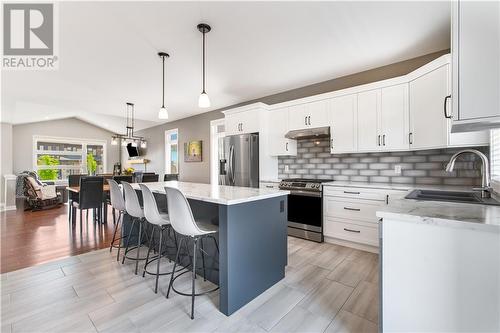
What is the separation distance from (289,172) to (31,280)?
12.4 ft

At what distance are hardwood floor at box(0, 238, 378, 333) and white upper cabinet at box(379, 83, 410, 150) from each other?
1.55 metres

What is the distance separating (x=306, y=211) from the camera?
346 centimetres

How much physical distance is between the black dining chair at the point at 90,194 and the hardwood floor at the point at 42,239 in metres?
0.41

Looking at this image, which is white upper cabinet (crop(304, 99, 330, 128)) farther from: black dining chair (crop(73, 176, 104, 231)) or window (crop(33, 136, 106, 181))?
window (crop(33, 136, 106, 181))

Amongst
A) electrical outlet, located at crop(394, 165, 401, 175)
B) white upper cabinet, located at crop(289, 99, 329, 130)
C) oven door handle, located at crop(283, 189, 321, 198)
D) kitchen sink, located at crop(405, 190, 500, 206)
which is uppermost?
white upper cabinet, located at crop(289, 99, 329, 130)

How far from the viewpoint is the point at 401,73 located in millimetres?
3105

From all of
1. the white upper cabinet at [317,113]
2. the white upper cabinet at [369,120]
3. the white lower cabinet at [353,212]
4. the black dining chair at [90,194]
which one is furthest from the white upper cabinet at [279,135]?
the black dining chair at [90,194]

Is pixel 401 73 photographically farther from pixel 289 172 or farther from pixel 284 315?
pixel 284 315

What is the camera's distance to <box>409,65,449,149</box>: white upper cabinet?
246cm

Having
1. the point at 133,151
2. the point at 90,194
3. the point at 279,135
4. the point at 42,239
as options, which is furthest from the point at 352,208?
the point at 133,151

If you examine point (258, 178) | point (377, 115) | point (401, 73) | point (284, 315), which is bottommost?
point (284, 315)

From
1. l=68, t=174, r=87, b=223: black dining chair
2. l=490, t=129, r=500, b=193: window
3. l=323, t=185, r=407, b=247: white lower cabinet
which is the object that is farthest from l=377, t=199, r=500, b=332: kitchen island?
l=68, t=174, r=87, b=223: black dining chair

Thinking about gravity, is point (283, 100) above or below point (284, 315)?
above

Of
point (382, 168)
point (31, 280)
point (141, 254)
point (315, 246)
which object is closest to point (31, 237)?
point (31, 280)
